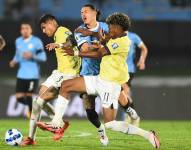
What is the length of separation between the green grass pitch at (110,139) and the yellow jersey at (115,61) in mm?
1082

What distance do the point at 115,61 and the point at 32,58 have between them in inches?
249

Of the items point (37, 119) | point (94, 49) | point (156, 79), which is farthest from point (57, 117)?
point (156, 79)

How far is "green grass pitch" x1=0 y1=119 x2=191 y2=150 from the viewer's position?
11203 millimetres

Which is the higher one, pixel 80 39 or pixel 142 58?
pixel 80 39

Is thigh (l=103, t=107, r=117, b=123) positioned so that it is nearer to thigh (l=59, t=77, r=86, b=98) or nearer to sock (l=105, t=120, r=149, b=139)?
sock (l=105, t=120, r=149, b=139)

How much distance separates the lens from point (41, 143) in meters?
11.7

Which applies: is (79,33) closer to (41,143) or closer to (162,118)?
(41,143)

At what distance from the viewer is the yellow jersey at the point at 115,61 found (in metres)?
10.7

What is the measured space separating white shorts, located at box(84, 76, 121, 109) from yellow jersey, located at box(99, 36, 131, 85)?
79 millimetres

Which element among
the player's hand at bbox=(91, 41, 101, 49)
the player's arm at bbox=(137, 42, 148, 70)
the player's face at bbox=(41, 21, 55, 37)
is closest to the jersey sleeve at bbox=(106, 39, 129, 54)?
the player's hand at bbox=(91, 41, 101, 49)

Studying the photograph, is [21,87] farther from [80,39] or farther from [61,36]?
[80,39]

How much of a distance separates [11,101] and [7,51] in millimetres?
7219

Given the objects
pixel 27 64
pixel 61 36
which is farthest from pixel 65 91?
pixel 27 64

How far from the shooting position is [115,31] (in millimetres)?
10766
